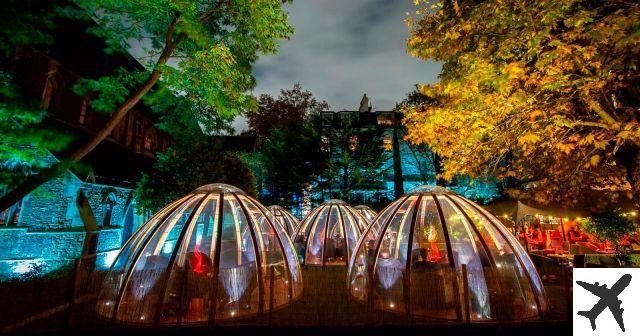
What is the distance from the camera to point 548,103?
22.7 feet

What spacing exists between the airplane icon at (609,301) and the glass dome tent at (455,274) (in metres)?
1.53

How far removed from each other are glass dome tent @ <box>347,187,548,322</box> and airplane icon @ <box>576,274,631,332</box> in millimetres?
1533

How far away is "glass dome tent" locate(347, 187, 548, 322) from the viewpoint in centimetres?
537

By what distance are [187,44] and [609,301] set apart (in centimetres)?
1232

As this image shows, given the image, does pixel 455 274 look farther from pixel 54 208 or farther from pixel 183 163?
pixel 54 208

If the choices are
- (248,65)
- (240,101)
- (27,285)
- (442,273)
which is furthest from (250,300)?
(248,65)

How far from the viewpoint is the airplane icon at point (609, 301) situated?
3.81 m

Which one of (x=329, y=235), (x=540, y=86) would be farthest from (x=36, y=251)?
(x=540, y=86)

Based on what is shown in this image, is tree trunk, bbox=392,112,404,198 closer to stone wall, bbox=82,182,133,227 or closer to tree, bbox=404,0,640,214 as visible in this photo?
tree, bbox=404,0,640,214

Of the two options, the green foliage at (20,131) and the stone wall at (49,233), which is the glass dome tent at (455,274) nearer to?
the green foliage at (20,131)

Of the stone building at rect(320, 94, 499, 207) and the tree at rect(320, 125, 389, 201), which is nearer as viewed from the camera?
the tree at rect(320, 125, 389, 201)

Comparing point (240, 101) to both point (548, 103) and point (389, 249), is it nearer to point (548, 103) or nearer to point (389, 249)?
point (389, 249)

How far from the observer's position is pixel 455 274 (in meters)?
5.18

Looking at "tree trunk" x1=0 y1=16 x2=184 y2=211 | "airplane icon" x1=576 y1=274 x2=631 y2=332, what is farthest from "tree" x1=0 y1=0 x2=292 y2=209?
"airplane icon" x1=576 y1=274 x2=631 y2=332
